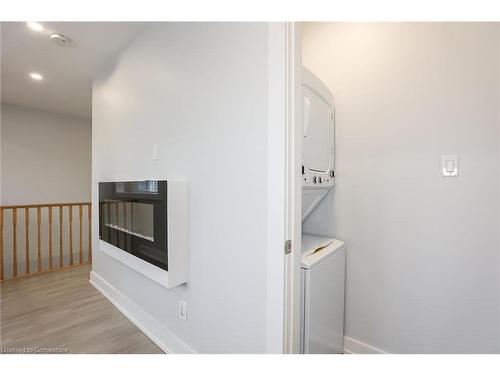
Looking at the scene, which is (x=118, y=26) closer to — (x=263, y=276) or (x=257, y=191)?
(x=257, y=191)

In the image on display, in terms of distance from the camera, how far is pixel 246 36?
3.69 ft

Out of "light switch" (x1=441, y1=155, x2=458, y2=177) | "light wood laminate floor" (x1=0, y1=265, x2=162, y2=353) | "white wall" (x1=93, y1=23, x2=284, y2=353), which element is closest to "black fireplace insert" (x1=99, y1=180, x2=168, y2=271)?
"white wall" (x1=93, y1=23, x2=284, y2=353)

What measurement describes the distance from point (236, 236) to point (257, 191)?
26 centimetres

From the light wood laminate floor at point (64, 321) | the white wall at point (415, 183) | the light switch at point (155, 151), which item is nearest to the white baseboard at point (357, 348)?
the white wall at point (415, 183)

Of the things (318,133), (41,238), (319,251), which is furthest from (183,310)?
(41,238)

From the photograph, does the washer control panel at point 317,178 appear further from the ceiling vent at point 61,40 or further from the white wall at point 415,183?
the ceiling vent at point 61,40

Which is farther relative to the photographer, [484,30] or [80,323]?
[80,323]

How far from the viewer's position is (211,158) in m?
1.29

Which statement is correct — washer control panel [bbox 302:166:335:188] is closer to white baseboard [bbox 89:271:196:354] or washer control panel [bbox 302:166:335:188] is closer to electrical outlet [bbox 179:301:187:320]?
electrical outlet [bbox 179:301:187:320]

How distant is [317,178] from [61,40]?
92.1 inches

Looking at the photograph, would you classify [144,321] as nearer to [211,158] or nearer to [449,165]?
[211,158]

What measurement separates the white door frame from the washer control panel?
9.4 inches

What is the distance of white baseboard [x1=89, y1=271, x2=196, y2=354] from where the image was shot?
1.54 meters
